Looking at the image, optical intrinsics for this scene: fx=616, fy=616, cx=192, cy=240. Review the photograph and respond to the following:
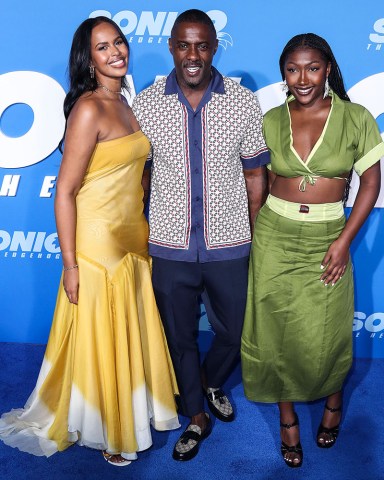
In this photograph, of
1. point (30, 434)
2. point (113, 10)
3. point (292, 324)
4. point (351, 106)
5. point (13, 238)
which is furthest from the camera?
point (13, 238)

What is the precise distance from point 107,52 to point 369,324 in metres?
2.06

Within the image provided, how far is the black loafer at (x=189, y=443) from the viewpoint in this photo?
259 cm

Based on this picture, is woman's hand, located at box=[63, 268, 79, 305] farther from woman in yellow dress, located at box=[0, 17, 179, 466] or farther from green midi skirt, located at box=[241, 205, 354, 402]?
green midi skirt, located at box=[241, 205, 354, 402]

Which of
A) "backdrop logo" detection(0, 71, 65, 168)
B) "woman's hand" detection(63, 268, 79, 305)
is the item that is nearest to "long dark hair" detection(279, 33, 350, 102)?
"woman's hand" detection(63, 268, 79, 305)

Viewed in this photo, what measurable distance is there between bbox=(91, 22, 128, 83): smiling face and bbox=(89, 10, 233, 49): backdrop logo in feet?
2.15

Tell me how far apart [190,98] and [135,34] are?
0.76 m

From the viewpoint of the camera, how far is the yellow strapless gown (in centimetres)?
237

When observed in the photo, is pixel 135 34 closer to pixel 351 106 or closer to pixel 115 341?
pixel 351 106

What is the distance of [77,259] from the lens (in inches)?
94.5

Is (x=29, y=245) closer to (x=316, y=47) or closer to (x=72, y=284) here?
(x=72, y=284)

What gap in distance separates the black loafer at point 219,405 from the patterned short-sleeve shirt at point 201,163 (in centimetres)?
77

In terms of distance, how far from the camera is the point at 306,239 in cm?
239

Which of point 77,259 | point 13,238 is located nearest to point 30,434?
point 77,259

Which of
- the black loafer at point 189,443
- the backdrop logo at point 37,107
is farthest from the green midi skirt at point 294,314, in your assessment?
the backdrop logo at point 37,107
